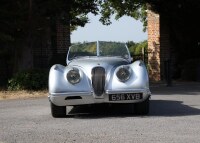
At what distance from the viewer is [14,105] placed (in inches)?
500

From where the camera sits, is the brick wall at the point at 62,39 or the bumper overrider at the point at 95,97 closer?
the bumper overrider at the point at 95,97

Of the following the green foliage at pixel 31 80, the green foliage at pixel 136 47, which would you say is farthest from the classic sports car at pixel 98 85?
the green foliage at pixel 136 47

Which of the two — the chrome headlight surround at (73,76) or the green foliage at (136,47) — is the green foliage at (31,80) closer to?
the chrome headlight surround at (73,76)

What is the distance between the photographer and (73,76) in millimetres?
9719

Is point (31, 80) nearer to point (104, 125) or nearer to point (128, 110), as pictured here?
point (128, 110)

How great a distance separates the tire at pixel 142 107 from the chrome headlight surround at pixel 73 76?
48.2 inches

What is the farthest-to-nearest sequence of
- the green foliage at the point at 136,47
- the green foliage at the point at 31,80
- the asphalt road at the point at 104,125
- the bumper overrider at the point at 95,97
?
the green foliage at the point at 136,47, the green foliage at the point at 31,80, the bumper overrider at the point at 95,97, the asphalt road at the point at 104,125

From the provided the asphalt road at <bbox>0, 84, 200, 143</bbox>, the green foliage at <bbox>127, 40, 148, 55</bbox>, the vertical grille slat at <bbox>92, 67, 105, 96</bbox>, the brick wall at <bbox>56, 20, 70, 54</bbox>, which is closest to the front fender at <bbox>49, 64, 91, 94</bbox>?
the vertical grille slat at <bbox>92, 67, 105, 96</bbox>

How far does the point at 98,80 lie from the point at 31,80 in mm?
6376

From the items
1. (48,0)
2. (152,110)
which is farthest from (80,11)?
(152,110)

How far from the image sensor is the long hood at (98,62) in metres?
9.89

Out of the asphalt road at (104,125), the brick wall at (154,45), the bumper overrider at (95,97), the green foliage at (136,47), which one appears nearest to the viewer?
the asphalt road at (104,125)

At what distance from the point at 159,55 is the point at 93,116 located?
13242mm

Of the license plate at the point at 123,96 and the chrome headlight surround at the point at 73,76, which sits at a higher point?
the chrome headlight surround at the point at 73,76
